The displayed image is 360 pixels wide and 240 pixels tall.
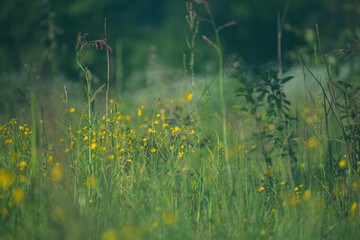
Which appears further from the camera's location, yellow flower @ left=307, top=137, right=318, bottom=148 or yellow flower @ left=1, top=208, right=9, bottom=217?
yellow flower @ left=307, top=137, right=318, bottom=148

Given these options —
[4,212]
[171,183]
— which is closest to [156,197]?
[171,183]

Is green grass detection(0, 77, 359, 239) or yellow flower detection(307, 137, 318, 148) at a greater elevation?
yellow flower detection(307, 137, 318, 148)

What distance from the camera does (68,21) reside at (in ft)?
47.9

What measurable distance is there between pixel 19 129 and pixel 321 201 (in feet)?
6.32

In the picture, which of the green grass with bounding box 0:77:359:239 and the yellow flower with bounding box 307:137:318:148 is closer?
the green grass with bounding box 0:77:359:239

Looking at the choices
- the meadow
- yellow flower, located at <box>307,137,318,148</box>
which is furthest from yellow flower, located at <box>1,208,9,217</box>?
yellow flower, located at <box>307,137,318,148</box>

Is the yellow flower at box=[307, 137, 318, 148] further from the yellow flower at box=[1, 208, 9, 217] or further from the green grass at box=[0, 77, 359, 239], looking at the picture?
the yellow flower at box=[1, 208, 9, 217]

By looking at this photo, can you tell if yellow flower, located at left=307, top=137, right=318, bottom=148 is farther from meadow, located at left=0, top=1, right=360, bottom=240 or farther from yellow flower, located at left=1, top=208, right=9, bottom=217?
yellow flower, located at left=1, top=208, right=9, bottom=217

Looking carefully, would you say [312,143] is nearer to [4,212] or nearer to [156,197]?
[156,197]

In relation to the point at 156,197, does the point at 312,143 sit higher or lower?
higher

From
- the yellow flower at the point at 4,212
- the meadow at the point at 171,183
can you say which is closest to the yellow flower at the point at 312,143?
the meadow at the point at 171,183

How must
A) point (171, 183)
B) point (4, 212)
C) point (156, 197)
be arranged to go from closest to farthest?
point (4, 212) < point (156, 197) < point (171, 183)

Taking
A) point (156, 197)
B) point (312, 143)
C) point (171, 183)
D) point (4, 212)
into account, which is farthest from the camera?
point (312, 143)

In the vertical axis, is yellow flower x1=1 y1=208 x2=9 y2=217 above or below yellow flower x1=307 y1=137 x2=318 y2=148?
below
